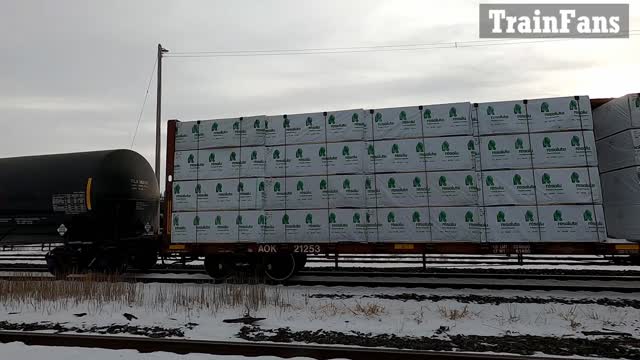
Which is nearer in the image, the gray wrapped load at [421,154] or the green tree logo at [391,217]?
the gray wrapped load at [421,154]

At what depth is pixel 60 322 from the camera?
22.2 ft

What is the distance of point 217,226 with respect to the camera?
34.0ft

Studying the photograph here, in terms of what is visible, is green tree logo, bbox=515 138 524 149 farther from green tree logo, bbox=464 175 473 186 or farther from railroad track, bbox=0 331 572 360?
railroad track, bbox=0 331 572 360

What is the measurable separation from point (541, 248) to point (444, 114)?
12.4 ft

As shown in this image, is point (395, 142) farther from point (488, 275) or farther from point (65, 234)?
point (65, 234)

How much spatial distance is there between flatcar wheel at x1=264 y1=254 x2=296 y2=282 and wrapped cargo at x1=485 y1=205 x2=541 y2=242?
499 cm

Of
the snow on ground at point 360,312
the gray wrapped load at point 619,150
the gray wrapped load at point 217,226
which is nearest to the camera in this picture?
the snow on ground at point 360,312

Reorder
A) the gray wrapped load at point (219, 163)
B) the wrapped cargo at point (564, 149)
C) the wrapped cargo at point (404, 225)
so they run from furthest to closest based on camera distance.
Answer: the gray wrapped load at point (219, 163) < the wrapped cargo at point (404, 225) < the wrapped cargo at point (564, 149)

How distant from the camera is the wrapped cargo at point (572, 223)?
336 inches

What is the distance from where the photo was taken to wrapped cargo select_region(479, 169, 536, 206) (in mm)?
8922

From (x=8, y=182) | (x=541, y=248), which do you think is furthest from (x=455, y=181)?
(x=8, y=182)

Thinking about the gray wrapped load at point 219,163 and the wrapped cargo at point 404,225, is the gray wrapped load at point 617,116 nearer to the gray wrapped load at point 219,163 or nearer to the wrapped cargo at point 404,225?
the wrapped cargo at point 404,225

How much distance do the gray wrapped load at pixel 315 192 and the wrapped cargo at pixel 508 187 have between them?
9.61 ft

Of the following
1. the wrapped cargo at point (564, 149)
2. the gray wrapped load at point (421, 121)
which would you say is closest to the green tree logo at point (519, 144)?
the wrapped cargo at point (564, 149)
